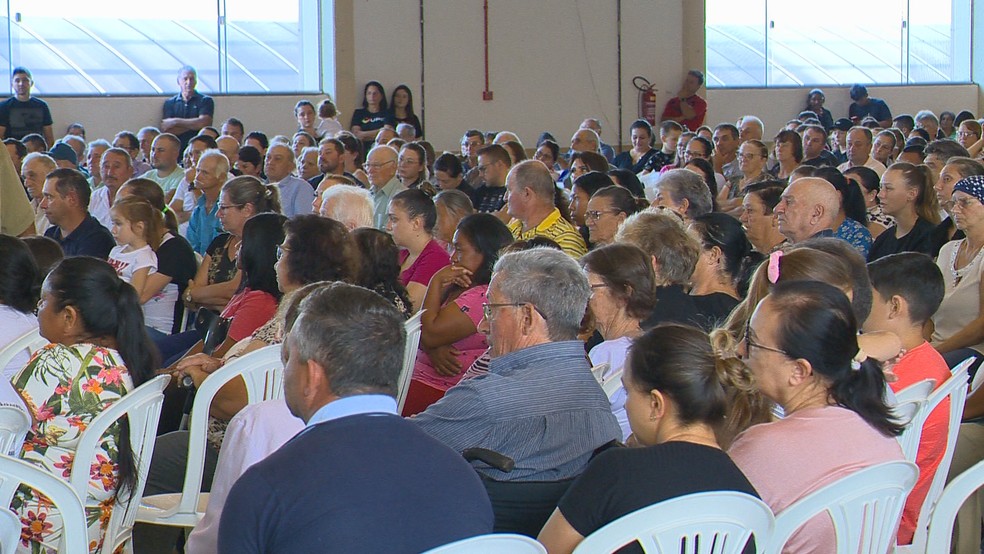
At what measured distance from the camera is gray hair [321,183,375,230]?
5531 millimetres

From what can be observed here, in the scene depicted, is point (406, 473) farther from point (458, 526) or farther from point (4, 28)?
point (4, 28)

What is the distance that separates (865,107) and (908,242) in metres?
10.3

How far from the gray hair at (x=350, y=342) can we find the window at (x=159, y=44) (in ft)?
36.9

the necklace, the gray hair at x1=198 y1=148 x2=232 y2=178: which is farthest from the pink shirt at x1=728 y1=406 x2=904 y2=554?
the gray hair at x1=198 y1=148 x2=232 y2=178

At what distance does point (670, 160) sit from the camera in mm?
10625

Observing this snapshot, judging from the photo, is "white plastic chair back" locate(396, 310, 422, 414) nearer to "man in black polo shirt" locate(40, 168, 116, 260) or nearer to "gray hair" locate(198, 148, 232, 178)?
"man in black polo shirt" locate(40, 168, 116, 260)

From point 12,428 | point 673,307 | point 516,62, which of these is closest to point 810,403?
point 673,307

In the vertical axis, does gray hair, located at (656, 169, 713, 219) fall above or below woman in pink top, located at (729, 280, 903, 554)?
above

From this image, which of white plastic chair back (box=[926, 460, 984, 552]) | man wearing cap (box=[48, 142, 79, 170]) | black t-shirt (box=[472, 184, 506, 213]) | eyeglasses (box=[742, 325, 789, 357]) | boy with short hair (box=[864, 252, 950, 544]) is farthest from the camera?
man wearing cap (box=[48, 142, 79, 170])

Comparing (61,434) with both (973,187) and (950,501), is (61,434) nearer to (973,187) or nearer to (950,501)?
(950,501)

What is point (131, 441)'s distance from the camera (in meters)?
2.96

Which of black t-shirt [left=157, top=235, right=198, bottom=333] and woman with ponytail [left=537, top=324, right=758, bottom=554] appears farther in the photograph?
black t-shirt [left=157, top=235, right=198, bottom=333]

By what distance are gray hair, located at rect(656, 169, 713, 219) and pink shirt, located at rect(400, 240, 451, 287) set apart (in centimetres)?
137

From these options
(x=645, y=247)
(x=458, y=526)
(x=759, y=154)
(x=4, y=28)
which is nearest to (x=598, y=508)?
(x=458, y=526)
